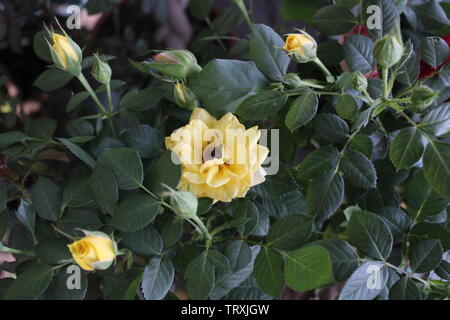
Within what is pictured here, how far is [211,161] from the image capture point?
13.4 inches

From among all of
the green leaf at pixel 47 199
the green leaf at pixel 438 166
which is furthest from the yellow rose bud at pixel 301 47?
the green leaf at pixel 47 199

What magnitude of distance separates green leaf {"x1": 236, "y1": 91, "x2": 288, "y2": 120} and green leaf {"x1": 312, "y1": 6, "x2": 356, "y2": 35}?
0.37ft

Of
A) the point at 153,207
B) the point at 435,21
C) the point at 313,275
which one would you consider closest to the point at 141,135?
the point at 153,207

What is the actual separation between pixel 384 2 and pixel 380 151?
0.12 m

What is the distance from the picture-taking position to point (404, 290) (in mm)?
360

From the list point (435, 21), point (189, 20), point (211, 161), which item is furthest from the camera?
point (189, 20)

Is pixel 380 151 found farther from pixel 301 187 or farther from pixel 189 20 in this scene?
pixel 189 20

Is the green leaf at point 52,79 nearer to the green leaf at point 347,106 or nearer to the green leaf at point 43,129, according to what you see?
the green leaf at point 43,129

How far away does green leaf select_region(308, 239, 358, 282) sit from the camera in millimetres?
370

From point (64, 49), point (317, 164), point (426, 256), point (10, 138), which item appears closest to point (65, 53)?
point (64, 49)

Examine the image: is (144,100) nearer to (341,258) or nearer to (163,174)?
(163,174)

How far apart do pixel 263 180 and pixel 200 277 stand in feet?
0.28

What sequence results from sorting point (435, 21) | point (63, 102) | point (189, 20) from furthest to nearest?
point (189, 20) → point (63, 102) → point (435, 21)

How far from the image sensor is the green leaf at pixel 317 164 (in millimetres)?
385
